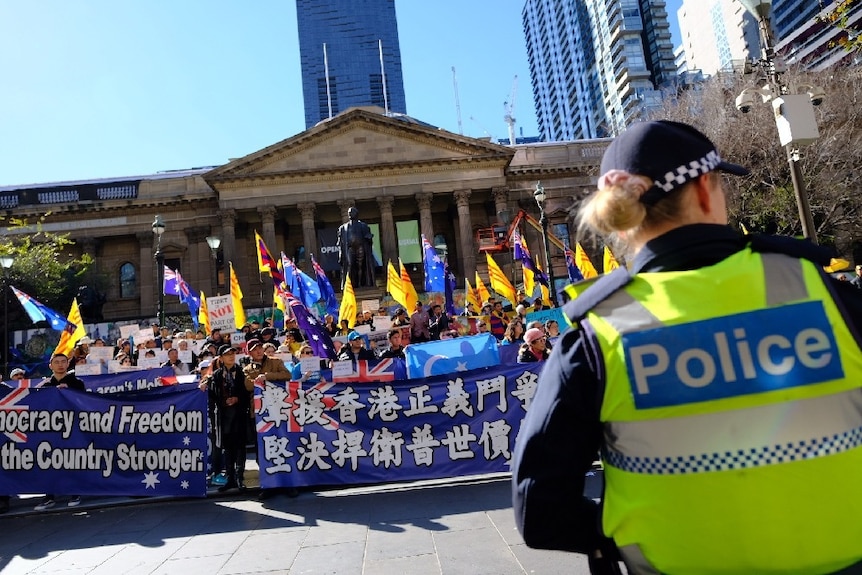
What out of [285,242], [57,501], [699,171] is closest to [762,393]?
[699,171]

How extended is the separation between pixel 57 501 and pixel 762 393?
8.86m

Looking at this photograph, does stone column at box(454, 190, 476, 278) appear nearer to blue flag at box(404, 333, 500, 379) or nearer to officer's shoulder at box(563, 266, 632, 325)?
blue flag at box(404, 333, 500, 379)

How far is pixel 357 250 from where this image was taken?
31.3 m

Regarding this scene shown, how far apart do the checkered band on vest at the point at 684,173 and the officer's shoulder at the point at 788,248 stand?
0.20m

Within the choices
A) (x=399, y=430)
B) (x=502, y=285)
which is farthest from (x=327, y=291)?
(x=399, y=430)

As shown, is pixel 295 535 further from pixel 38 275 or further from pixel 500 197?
pixel 500 197

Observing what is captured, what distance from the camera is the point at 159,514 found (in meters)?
6.79

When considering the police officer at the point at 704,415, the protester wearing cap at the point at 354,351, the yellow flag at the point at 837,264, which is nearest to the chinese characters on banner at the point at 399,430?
the protester wearing cap at the point at 354,351

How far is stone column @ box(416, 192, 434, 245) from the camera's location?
38.6 metres

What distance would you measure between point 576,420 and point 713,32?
117 m

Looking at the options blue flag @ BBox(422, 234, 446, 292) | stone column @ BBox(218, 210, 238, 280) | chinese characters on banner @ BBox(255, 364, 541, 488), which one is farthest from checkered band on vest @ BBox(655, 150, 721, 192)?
stone column @ BBox(218, 210, 238, 280)

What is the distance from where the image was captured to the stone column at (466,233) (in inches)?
1513

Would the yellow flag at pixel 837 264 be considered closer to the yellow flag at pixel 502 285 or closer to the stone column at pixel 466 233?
the yellow flag at pixel 502 285

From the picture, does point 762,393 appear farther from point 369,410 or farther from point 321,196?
point 321,196
